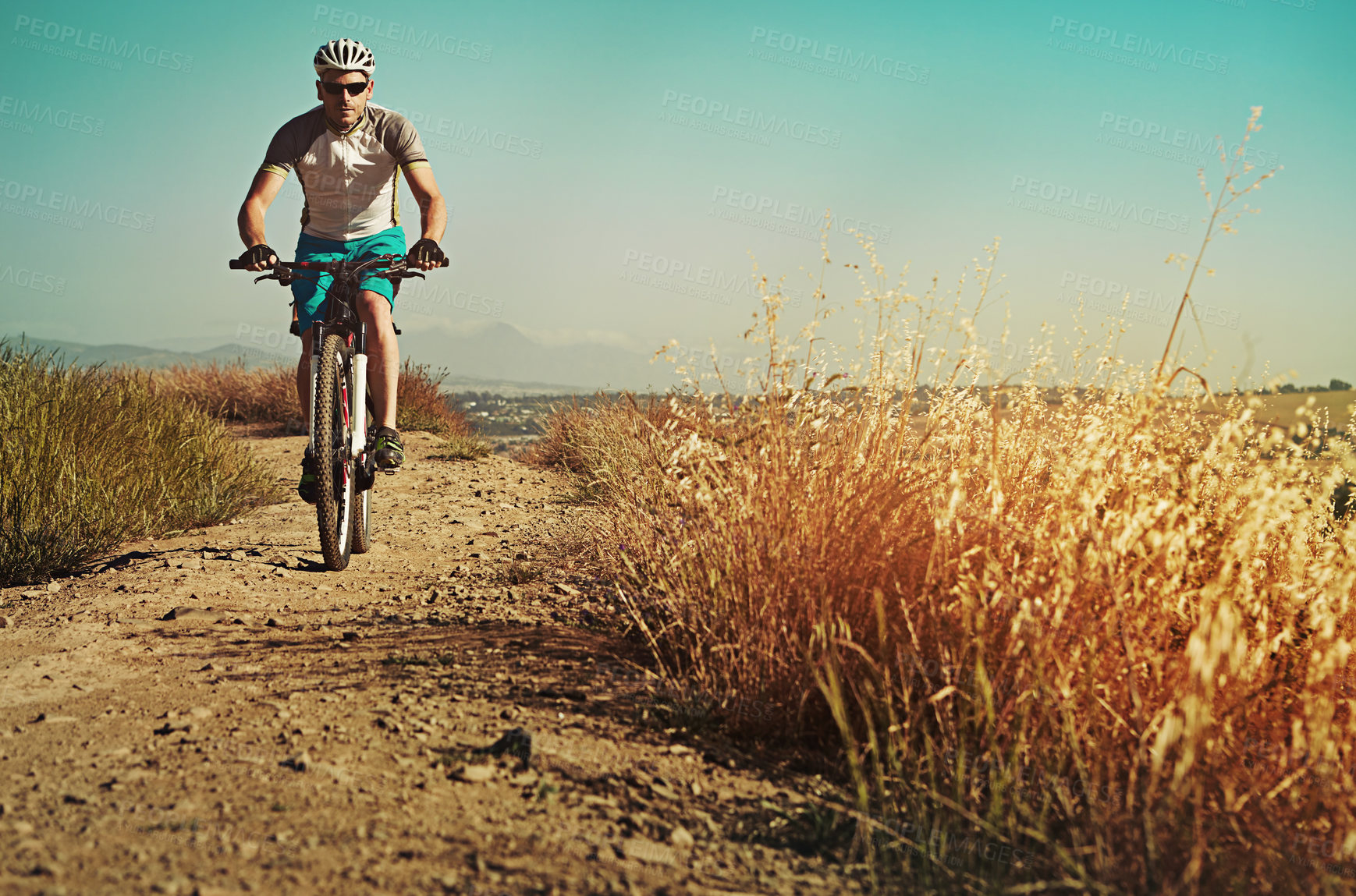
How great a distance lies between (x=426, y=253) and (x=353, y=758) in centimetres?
285

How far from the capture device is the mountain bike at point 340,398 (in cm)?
401

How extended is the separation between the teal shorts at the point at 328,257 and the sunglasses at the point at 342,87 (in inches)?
27.8

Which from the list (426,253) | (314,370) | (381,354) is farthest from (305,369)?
(426,253)

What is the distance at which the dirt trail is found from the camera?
1.71m

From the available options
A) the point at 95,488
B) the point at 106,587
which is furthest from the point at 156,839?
the point at 95,488

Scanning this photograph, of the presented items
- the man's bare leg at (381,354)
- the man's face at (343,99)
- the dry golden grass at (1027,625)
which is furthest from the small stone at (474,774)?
the man's face at (343,99)

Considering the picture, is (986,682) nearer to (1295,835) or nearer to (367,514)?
(1295,835)

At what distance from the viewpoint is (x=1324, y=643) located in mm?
2412

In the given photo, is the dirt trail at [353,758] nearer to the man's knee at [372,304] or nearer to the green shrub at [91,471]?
the green shrub at [91,471]

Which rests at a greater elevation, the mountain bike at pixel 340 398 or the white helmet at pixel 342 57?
the white helmet at pixel 342 57

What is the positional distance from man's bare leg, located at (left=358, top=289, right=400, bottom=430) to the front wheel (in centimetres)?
14

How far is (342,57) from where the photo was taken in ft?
13.6

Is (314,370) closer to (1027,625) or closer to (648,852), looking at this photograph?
(648,852)

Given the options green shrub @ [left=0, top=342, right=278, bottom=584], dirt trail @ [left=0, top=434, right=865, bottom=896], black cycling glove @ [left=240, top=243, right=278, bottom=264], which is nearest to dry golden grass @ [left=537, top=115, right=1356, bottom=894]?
dirt trail @ [left=0, top=434, right=865, bottom=896]
